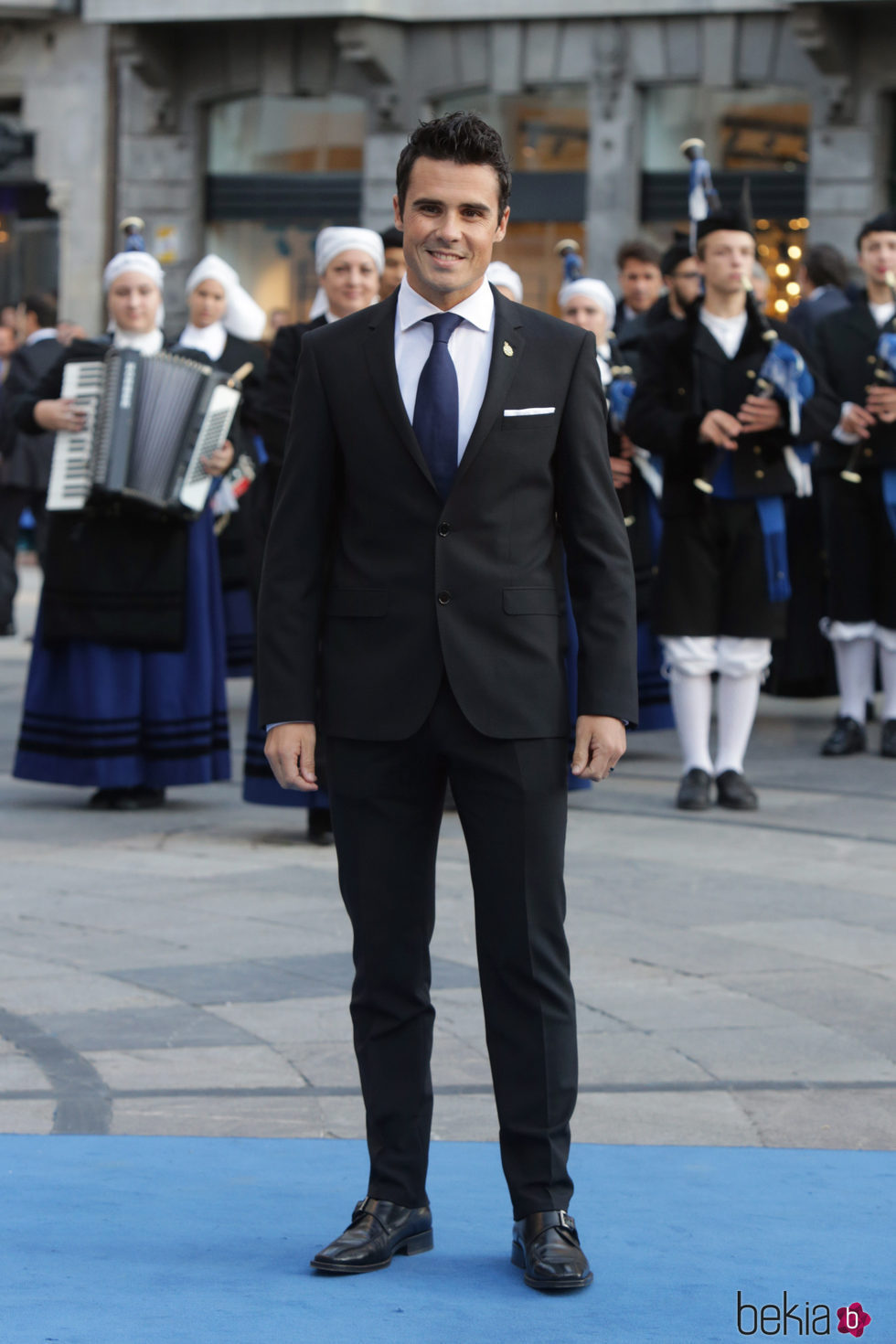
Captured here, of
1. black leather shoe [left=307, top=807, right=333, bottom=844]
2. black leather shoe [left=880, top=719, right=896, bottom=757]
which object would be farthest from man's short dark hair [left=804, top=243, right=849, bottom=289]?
black leather shoe [left=307, top=807, right=333, bottom=844]

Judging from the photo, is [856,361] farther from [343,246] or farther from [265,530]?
[343,246]

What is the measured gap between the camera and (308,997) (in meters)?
5.84

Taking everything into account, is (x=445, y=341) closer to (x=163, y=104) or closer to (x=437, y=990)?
(x=437, y=990)

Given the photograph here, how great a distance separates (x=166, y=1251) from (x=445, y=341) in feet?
5.37

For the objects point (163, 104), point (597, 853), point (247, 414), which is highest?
point (163, 104)

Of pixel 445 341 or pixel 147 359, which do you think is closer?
pixel 445 341

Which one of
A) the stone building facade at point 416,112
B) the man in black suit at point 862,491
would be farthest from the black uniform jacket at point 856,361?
the stone building facade at point 416,112

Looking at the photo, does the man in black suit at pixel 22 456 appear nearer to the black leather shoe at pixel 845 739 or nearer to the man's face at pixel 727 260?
the black leather shoe at pixel 845 739

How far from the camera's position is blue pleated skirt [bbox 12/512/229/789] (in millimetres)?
8672

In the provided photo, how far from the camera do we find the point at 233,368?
9.70 meters

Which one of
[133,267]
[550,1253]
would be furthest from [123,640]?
[550,1253]

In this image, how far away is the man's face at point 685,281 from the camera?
10.2m

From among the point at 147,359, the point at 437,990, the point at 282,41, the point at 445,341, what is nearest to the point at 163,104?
the point at 282,41

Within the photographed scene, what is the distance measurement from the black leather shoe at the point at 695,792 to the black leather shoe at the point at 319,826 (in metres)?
1.51
